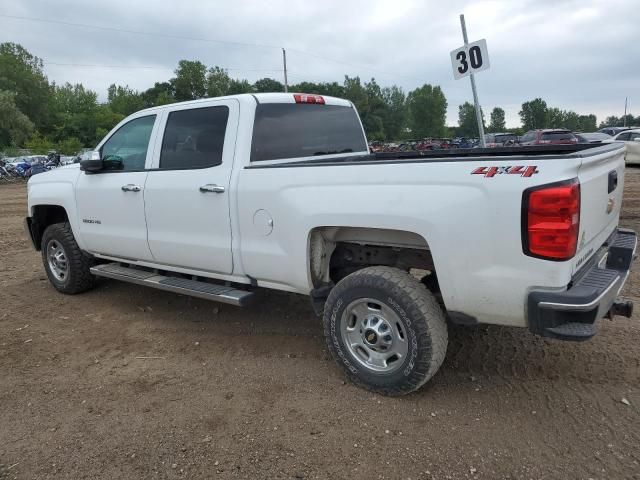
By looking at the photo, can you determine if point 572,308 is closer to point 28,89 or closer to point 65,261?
point 65,261

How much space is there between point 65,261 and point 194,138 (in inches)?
99.1

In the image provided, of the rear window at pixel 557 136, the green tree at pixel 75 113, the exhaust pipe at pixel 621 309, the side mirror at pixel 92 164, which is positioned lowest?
the exhaust pipe at pixel 621 309

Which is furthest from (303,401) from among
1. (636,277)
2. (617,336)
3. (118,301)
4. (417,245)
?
(636,277)

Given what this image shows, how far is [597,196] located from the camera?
10.0 feet

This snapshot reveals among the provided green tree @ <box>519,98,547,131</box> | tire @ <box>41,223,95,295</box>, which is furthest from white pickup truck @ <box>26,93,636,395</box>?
green tree @ <box>519,98,547,131</box>

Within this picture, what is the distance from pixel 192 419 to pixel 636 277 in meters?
4.70

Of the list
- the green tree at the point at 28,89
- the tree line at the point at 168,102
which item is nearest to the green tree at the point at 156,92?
the tree line at the point at 168,102

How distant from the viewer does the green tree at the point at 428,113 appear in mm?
87812

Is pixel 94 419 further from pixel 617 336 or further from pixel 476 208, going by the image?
pixel 617 336

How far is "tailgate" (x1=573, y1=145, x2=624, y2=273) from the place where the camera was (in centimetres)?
279

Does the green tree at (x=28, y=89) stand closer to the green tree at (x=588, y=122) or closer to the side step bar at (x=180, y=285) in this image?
the side step bar at (x=180, y=285)

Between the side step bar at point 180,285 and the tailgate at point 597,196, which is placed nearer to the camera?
the tailgate at point 597,196

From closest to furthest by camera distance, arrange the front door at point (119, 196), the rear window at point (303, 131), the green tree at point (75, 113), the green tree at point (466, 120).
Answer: the rear window at point (303, 131) < the front door at point (119, 196) < the green tree at point (75, 113) < the green tree at point (466, 120)

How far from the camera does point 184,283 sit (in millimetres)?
4480
